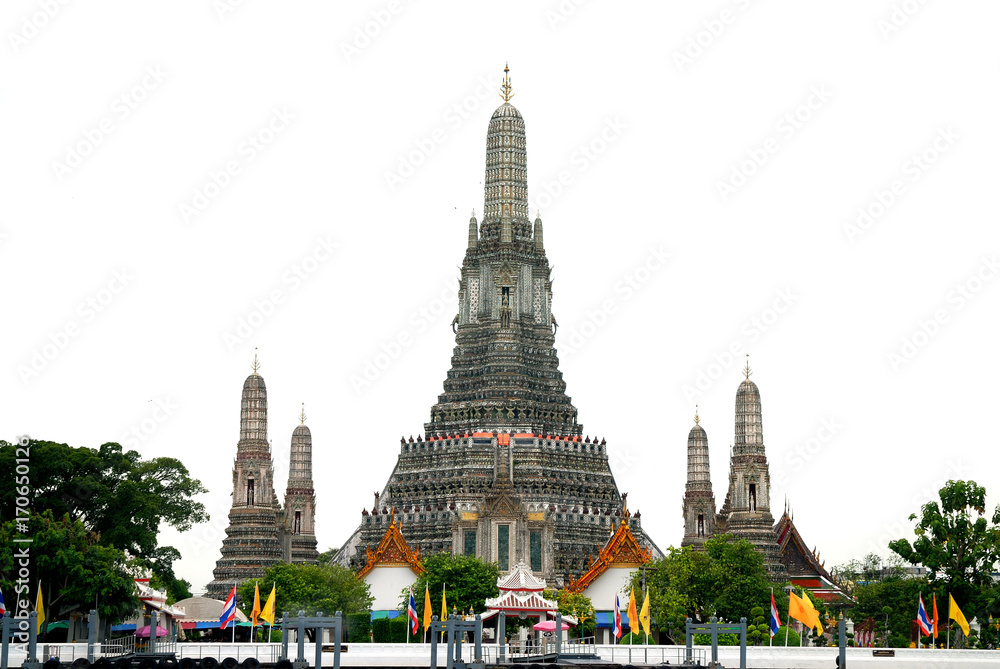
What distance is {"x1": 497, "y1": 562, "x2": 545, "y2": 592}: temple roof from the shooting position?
4171 inches

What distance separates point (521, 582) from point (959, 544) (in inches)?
1056

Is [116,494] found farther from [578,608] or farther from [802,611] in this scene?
[802,611]

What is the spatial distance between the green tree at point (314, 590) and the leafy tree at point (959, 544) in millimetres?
33217

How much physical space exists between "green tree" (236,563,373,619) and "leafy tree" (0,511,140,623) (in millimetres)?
16034

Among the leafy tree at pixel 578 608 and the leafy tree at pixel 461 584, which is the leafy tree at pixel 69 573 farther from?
the leafy tree at pixel 578 608

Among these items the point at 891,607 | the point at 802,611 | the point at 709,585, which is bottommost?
the point at 802,611

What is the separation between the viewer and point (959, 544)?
3718 inches

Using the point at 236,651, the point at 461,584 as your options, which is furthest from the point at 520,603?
the point at 236,651

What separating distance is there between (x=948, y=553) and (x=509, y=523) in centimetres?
3549

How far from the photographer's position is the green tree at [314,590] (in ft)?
348

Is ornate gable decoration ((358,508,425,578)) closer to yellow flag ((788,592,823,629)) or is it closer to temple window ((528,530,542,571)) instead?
temple window ((528,530,542,571))

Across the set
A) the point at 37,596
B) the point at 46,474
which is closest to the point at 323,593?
the point at 46,474

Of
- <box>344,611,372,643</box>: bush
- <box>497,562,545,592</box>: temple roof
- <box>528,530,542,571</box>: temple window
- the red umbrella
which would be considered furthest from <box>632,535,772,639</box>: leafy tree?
the red umbrella

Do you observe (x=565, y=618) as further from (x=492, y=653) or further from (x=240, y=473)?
(x=240, y=473)
